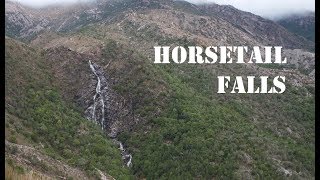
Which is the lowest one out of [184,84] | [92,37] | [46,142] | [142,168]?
[142,168]

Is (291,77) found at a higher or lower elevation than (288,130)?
higher

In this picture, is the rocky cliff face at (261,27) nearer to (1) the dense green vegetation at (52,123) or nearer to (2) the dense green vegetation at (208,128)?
(2) the dense green vegetation at (208,128)

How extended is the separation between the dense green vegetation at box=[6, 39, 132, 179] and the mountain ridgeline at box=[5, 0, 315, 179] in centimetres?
16

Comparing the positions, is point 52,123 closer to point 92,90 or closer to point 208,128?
point 92,90

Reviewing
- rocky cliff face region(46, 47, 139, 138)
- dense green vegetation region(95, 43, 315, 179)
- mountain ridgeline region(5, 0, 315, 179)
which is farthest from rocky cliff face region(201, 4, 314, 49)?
rocky cliff face region(46, 47, 139, 138)

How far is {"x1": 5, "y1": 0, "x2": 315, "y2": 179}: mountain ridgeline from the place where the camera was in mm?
50188

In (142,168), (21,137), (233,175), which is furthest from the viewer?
(142,168)

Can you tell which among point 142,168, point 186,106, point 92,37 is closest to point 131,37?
point 92,37

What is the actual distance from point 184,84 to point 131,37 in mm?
28890

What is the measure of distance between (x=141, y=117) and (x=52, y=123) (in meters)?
12.9

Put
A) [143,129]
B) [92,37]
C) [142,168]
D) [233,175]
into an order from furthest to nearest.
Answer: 1. [92,37]
2. [143,129]
3. [142,168]
4. [233,175]

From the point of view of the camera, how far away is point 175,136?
2251 inches

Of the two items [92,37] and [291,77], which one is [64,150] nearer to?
[92,37]

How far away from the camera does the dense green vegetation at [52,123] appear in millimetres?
48625
